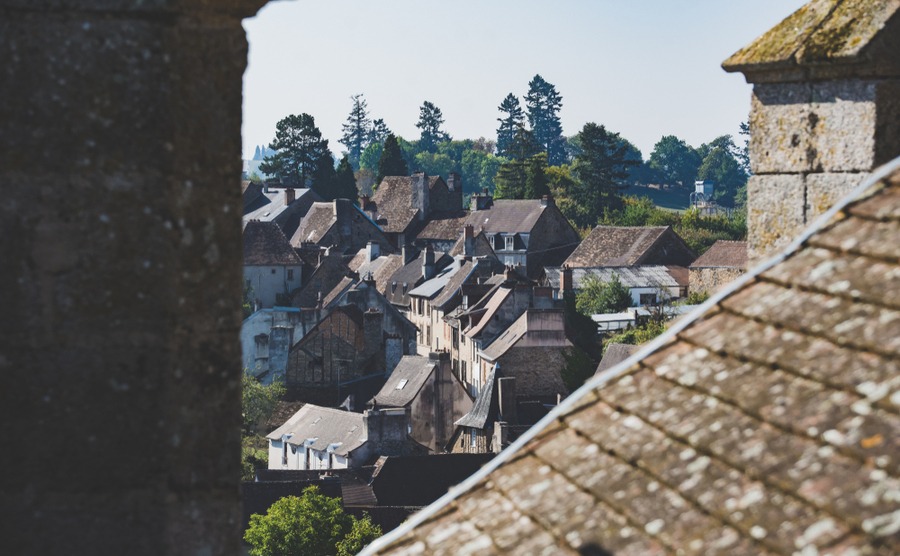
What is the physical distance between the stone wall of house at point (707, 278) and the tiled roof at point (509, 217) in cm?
1526

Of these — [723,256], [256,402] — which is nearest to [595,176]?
[723,256]

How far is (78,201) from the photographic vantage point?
3219mm

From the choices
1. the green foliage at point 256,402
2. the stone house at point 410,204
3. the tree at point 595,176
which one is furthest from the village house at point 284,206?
the green foliage at point 256,402

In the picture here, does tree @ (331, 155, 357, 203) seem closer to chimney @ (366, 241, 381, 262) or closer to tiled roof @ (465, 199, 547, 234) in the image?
tiled roof @ (465, 199, 547, 234)

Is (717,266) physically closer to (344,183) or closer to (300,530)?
(300,530)

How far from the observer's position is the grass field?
502ft

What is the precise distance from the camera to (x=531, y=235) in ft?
253

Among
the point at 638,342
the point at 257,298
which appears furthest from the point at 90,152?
the point at 257,298

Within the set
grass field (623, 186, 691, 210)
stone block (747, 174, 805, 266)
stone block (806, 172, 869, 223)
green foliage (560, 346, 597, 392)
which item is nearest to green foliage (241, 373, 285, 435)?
green foliage (560, 346, 597, 392)

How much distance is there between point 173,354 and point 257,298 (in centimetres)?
6556

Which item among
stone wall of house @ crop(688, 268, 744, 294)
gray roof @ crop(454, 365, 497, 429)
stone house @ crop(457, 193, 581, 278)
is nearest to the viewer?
gray roof @ crop(454, 365, 497, 429)

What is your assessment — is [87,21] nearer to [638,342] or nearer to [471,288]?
[638,342]

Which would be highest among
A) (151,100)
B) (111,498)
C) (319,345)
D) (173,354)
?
(151,100)

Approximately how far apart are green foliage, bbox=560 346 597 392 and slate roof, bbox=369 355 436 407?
4836mm
